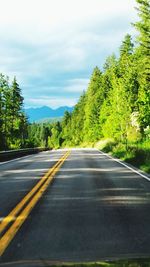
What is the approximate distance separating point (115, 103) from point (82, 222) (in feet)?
131

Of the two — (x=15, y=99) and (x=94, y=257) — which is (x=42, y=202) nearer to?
(x=94, y=257)

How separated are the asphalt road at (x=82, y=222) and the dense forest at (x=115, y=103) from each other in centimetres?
921

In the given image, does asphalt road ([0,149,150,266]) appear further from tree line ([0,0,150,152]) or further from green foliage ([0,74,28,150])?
green foliage ([0,74,28,150])

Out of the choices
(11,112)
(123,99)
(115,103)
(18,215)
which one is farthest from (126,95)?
(11,112)

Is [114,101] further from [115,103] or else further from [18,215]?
[18,215]

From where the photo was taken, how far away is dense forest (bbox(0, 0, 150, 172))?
139 feet

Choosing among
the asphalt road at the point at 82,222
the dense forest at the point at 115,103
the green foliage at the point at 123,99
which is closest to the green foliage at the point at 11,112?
the dense forest at the point at 115,103

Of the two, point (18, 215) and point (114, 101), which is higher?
point (114, 101)

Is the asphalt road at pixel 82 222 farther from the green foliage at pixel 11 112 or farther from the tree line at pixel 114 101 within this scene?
the green foliage at pixel 11 112

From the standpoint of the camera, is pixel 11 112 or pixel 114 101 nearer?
pixel 114 101

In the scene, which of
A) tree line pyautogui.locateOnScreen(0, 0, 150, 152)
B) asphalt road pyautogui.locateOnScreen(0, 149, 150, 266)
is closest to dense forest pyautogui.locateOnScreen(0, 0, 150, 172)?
tree line pyautogui.locateOnScreen(0, 0, 150, 152)

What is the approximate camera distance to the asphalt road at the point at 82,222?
654 cm

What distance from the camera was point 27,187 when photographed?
47.6 ft

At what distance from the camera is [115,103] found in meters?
48.2
